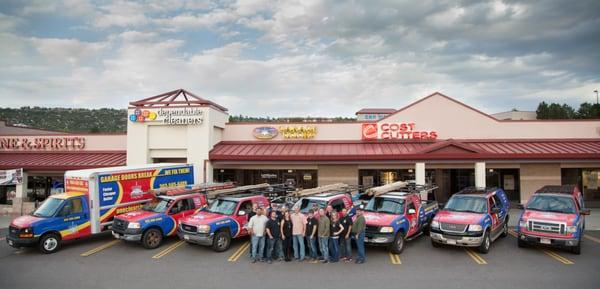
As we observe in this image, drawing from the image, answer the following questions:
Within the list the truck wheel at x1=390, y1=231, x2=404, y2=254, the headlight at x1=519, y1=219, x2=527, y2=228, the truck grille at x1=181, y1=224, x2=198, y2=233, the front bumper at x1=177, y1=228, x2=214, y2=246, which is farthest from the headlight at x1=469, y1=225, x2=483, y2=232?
the truck grille at x1=181, y1=224, x2=198, y2=233

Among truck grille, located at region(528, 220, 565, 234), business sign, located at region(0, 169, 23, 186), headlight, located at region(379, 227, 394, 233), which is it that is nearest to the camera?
truck grille, located at region(528, 220, 565, 234)

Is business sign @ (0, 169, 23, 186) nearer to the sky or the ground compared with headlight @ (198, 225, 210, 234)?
nearer to the sky

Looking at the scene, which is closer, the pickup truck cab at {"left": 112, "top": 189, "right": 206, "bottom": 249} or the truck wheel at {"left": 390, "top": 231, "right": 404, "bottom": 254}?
the truck wheel at {"left": 390, "top": 231, "right": 404, "bottom": 254}

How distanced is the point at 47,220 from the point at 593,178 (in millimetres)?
28944

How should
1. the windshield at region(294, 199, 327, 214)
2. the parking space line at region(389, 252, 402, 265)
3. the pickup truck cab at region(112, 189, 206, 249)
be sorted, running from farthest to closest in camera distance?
the windshield at region(294, 199, 327, 214)
the pickup truck cab at region(112, 189, 206, 249)
the parking space line at region(389, 252, 402, 265)

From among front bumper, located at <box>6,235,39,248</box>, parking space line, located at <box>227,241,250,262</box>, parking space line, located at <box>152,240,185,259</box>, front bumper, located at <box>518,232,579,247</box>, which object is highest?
front bumper, located at <box>518,232,579,247</box>

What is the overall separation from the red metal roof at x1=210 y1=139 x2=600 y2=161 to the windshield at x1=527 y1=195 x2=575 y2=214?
729 cm

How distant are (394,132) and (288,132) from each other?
7061mm

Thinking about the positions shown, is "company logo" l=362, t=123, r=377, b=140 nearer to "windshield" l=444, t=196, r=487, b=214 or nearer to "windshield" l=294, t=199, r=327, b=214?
"windshield" l=444, t=196, r=487, b=214

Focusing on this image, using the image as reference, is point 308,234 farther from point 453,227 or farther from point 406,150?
point 406,150

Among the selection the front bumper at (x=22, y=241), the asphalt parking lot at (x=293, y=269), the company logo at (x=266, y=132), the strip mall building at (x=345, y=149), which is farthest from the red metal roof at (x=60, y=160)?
Result: the asphalt parking lot at (x=293, y=269)

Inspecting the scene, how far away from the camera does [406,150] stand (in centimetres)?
2062

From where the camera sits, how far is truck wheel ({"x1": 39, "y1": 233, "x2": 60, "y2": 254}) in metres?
11.8

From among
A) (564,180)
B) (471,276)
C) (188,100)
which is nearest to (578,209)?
(471,276)
